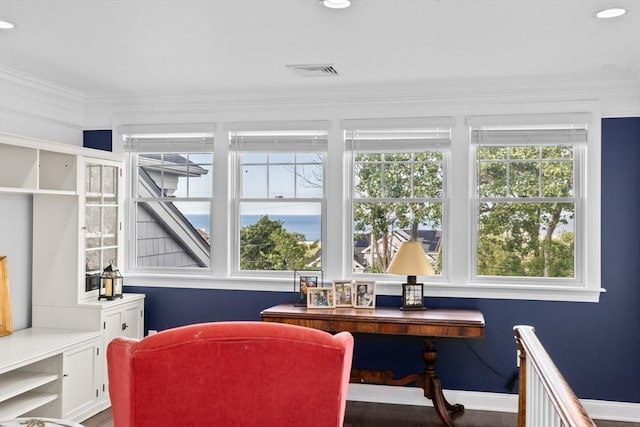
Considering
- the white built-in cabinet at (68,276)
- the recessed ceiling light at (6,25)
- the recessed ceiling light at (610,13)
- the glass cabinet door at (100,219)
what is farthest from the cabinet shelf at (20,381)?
the recessed ceiling light at (610,13)

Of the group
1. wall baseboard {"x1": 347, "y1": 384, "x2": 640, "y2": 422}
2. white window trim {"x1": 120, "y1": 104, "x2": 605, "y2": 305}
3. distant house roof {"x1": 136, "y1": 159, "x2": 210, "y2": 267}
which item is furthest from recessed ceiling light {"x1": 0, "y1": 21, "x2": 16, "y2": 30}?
wall baseboard {"x1": 347, "y1": 384, "x2": 640, "y2": 422}

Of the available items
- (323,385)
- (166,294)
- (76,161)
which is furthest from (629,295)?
(76,161)

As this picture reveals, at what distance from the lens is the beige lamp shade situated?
4.38 metres

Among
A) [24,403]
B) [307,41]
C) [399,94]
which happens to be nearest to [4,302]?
[24,403]

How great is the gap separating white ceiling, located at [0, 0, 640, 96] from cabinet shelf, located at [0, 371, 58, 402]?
207cm

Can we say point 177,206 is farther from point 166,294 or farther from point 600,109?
point 600,109

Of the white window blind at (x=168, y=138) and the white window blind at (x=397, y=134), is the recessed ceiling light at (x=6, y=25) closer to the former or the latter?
the white window blind at (x=168, y=138)

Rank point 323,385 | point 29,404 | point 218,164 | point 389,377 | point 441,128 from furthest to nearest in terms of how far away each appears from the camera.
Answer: point 218,164 < point 441,128 < point 389,377 < point 29,404 < point 323,385

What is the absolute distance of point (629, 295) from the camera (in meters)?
4.40

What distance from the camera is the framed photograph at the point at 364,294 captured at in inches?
178

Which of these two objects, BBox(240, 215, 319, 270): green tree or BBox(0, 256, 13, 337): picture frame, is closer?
BBox(0, 256, 13, 337): picture frame

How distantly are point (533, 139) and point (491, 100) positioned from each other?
1.40 ft

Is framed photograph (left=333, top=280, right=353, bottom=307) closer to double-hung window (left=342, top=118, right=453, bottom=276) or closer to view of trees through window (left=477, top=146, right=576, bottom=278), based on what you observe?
double-hung window (left=342, top=118, right=453, bottom=276)

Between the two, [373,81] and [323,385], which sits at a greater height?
[373,81]
